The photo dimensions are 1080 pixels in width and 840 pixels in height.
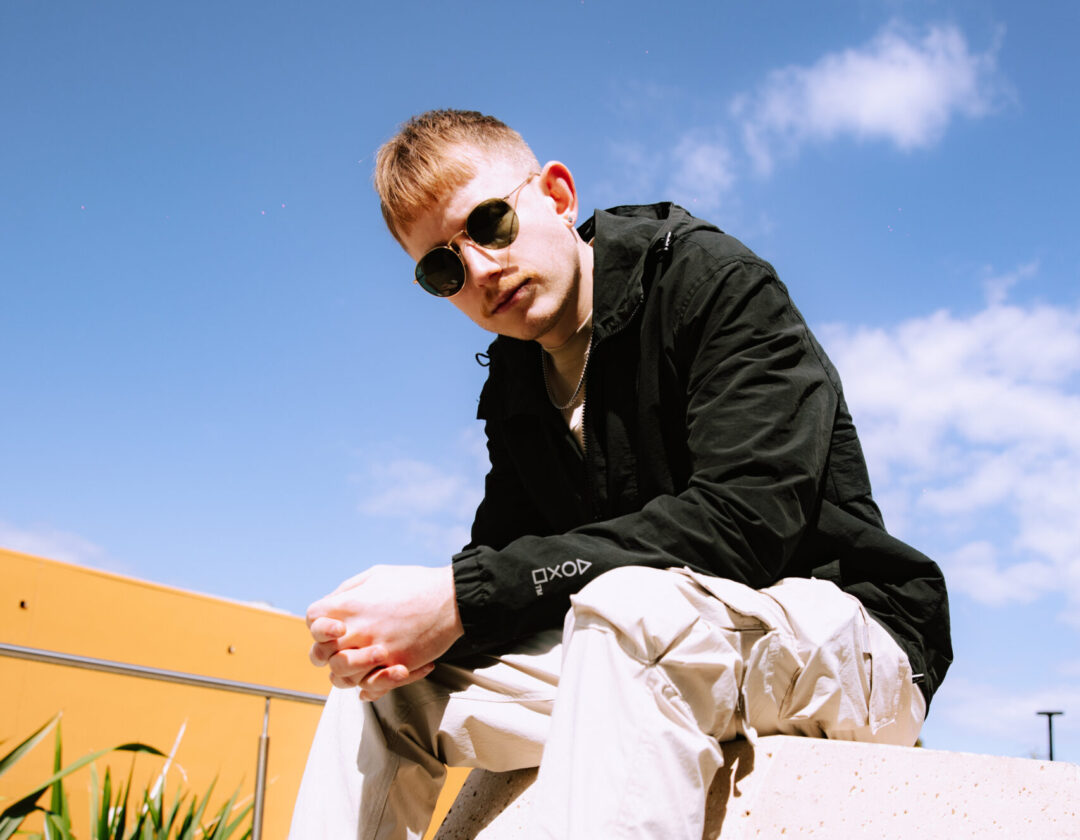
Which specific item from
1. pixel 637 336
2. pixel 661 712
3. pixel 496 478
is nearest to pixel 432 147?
pixel 637 336

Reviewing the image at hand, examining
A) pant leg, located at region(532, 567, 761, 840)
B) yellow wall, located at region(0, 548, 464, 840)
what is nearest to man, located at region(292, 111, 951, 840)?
pant leg, located at region(532, 567, 761, 840)

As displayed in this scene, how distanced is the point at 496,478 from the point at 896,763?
1.15 meters

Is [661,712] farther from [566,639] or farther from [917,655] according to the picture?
[917,655]

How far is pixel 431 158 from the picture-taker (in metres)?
1.98

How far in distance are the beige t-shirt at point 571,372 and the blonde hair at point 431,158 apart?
427mm

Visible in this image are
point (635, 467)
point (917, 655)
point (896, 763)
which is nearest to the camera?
point (896, 763)

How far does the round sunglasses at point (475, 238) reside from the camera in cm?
193

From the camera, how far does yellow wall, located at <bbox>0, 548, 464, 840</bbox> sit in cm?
466

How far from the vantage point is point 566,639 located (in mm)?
1164

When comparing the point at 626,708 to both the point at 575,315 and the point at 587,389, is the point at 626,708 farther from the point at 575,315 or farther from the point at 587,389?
the point at 575,315

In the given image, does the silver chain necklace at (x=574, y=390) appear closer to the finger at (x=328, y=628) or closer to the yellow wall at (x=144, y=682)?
the finger at (x=328, y=628)

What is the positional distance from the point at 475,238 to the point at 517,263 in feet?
0.34

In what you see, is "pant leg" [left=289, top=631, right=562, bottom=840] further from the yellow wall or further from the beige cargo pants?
the yellow wall

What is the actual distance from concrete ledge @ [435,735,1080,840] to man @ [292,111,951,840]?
6 cm
